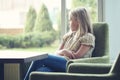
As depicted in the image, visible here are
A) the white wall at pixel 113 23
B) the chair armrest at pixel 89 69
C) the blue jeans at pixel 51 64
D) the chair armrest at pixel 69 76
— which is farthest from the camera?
the white wall at pixel 113 23

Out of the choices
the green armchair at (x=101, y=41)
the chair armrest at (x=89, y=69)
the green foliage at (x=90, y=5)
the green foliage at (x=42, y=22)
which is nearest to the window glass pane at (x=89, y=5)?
the green foliage at (x=90, y=5)

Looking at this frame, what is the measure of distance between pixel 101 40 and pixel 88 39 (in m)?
0.25

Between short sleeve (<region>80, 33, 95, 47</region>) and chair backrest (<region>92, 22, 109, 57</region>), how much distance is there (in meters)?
0.18

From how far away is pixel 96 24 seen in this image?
3215 millimetres

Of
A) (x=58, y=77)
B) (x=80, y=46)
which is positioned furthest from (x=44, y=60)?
(x=58, y=77)

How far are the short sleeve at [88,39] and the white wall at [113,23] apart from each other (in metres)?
0.77

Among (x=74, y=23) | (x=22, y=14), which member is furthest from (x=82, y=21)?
(x=22, y=14)

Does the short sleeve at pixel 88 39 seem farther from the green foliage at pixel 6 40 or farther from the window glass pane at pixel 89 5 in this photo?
the green foliage at pixel 6 40

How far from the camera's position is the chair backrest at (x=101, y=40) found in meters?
3.09

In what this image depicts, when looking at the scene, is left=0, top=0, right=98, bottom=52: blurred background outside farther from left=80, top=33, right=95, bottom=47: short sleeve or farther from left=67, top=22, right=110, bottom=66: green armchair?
left=80, top=33, right=95, bottom=47: short sleeve

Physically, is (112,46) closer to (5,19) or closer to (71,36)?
(71,36)

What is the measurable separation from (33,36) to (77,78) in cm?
203

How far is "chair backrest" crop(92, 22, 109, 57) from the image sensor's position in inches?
122

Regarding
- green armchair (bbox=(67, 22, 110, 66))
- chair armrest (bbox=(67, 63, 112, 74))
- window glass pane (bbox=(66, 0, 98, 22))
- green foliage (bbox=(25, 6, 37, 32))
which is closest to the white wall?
window glass pane (bbox=(66, 0, 98, 22))
